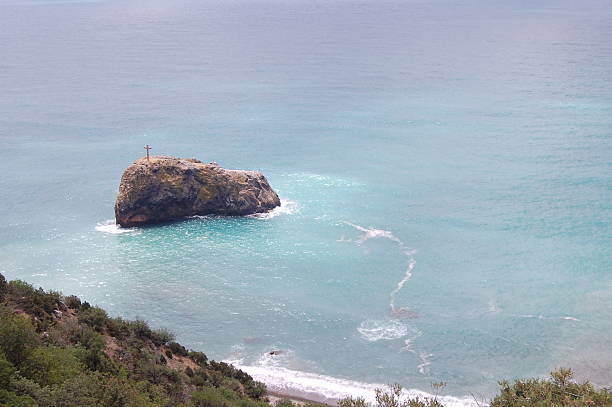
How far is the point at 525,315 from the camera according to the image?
65188 millimetres

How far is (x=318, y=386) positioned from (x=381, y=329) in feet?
30.5

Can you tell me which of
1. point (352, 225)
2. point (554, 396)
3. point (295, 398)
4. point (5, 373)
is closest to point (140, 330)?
point (295, 398)

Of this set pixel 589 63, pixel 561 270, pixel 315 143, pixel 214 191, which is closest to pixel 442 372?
pixel 561 270

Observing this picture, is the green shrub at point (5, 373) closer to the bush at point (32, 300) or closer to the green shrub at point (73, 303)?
the bush at point (32, 300)

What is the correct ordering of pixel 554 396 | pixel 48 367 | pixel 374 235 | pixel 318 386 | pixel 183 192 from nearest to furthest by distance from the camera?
pixel 48 367, pixel 554 396, pixel 318 386, pixel 374 235, pixel 183 192

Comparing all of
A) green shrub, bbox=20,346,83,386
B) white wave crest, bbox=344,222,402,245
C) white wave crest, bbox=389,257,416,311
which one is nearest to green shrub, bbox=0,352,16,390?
green shrub, bbox=20,346,83,386

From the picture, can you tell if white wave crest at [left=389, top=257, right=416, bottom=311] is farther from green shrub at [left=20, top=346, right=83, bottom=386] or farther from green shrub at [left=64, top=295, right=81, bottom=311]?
green shrub at [left=20, top=346, right=83, bottom=386]

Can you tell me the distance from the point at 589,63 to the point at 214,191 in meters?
107

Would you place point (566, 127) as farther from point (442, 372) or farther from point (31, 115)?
point (31, 115)

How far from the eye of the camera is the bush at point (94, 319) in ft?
160

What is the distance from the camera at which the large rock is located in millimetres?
85812

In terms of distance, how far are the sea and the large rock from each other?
1884mm

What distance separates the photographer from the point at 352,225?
83.8m

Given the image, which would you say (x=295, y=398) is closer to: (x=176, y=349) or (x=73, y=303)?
(x=176, y=349)
